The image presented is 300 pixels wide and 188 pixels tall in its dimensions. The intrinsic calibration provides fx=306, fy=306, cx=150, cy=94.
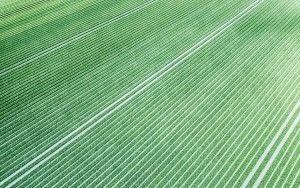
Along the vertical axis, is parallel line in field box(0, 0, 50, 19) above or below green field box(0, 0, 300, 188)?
above

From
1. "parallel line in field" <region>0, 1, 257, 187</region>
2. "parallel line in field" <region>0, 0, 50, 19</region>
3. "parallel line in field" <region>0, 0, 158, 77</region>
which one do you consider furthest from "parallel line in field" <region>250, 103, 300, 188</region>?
"parallel line in field" <region>0, 0, 50, 19</region>

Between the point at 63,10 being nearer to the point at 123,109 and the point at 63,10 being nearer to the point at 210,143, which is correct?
the point at 123,109

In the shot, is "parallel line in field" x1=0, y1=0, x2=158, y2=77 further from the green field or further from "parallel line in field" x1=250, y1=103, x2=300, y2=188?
"parallel line in field" x1=250, y1=103, x2=300, y2=188

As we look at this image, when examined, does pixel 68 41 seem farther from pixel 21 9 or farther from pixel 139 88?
pixel 139 88

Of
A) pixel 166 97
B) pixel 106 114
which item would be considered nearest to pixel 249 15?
pixel 166 97

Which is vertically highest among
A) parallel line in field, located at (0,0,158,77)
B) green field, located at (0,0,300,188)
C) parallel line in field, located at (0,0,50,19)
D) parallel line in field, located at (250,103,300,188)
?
parallel line in field, located at (0,0,50,19)

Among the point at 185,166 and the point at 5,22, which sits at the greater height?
the point at 5,22

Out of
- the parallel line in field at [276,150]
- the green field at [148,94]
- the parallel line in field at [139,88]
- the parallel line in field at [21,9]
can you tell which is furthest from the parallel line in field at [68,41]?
the parallel line in field at [276,150]

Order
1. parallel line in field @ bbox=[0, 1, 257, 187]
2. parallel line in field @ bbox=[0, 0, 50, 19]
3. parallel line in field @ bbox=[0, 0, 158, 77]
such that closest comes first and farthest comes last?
parallel line in field @ bbox=[0, 1, 257, 187]
parallel line in field @ bbox=[0, 0, 158, 77]
parallel line in field @ bbox=[0, 0, 50, 19]
